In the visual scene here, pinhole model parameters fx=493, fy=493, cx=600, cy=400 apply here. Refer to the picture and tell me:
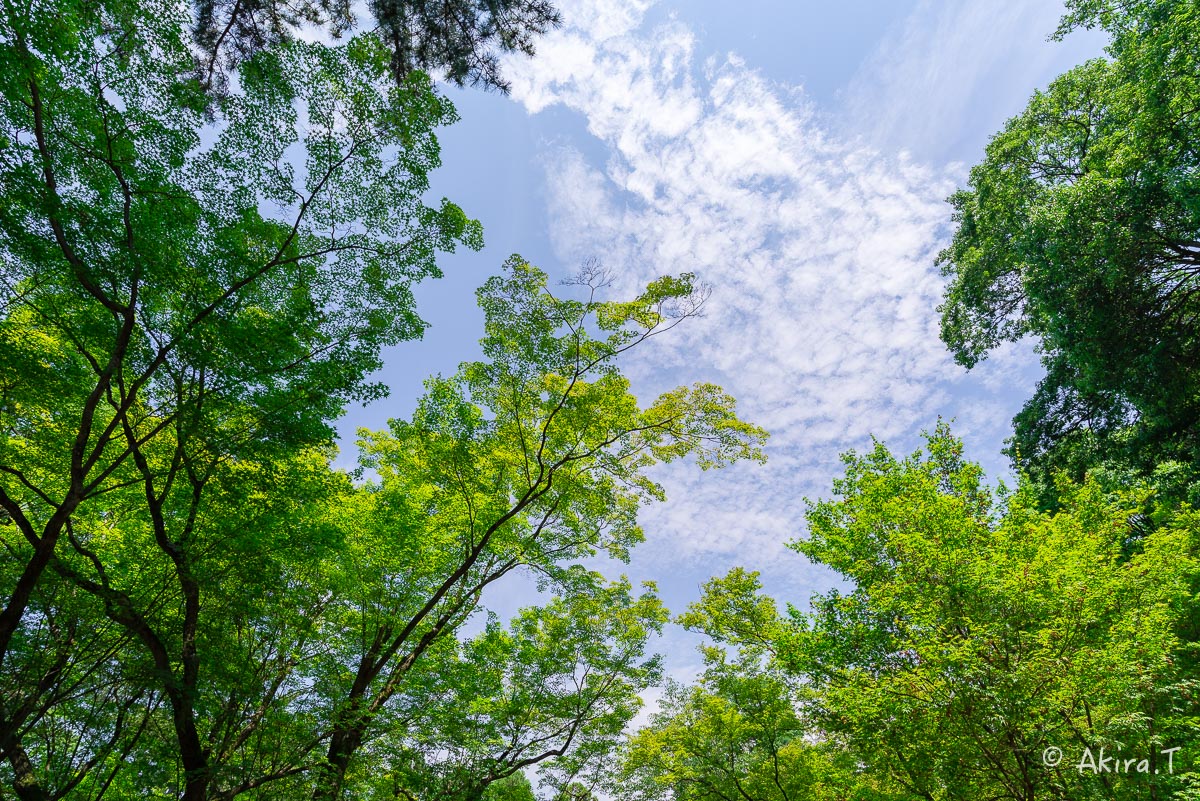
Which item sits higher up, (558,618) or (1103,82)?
→ (1103,82)

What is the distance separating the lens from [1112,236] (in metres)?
9.38

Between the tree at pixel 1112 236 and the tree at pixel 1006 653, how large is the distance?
13.2 feet

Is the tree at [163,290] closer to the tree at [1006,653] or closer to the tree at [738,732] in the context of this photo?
the tree at [1006,653]

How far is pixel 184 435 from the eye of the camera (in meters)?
5.20

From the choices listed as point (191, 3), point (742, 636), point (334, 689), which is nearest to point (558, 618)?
point (742, 636)

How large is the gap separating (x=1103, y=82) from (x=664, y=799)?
2126cm

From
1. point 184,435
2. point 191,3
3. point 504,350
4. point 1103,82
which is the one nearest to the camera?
point 184,435

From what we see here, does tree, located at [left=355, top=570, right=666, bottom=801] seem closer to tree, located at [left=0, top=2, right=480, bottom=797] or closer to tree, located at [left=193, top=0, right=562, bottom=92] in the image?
tree, located at [left=0, top=2, right=480, bottom=797]

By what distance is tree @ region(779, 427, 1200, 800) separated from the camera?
549 centimetres

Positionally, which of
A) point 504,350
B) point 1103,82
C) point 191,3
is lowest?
point 504,350

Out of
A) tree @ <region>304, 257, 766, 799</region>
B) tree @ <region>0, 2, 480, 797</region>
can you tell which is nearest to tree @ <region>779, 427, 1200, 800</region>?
tree @ <region>304, 257, 766, 799</region>

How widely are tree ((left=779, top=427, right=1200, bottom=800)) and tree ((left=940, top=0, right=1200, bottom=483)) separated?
4.04 m

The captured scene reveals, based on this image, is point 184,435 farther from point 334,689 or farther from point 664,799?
point 664,799

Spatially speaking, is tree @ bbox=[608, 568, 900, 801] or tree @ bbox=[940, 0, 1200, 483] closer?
tree @ bbox=[940, 0, 1200, 483]
